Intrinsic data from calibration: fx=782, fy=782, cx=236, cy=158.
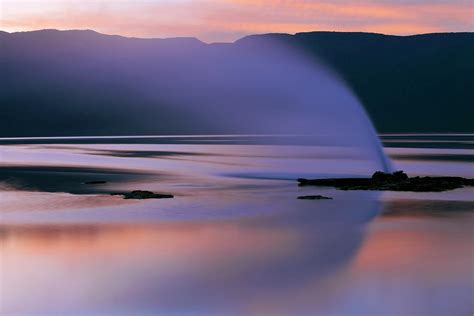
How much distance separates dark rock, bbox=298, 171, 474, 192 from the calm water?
1076mm

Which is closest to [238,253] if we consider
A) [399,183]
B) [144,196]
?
[144,196]

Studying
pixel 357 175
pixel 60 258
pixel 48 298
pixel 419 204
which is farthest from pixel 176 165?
pixel 48 298

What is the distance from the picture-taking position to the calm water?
14.4 metres

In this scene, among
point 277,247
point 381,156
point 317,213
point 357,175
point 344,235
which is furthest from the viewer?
point 357,175

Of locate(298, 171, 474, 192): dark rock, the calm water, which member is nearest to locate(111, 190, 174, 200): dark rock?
the calm water

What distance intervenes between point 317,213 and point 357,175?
21.4 m

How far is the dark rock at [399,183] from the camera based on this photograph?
36.4 m

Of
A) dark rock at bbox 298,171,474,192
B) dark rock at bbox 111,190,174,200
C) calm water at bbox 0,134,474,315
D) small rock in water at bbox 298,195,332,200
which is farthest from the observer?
dark rock at bbox 298,171,474,192

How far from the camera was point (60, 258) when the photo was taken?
18578mm

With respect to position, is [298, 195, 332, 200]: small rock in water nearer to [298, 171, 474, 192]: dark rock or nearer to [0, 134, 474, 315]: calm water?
[0, 134, 474, 315]: calm water

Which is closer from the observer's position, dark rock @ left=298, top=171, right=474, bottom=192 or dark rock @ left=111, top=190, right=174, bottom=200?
dark rock @ left=111, top=190, right=174, bottom=200

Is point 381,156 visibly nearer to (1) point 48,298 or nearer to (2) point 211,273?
(2) point 211,273

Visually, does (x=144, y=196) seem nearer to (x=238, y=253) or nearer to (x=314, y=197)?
(x=314, y=197)

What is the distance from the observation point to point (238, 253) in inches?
765
